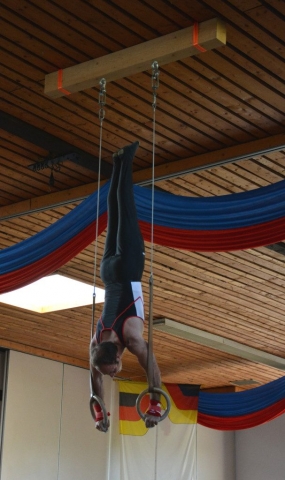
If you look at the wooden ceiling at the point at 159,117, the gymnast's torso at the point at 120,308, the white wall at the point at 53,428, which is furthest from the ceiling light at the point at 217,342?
the gymnast's torso at the point at 120,308

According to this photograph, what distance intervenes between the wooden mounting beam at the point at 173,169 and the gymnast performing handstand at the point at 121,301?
1491 mm

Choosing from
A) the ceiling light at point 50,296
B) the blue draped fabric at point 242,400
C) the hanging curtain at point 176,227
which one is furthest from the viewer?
the blue draped fabric at point 242,400

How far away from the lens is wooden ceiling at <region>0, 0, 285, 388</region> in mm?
4723

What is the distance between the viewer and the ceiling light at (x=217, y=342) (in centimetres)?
1023

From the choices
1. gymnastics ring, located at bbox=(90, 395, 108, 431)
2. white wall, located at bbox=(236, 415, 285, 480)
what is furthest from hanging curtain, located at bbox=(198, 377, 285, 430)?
gymnastics ring, located at bbox=(90, 395, 108, 431)

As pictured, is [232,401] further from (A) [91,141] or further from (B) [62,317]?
(A) [91,141]

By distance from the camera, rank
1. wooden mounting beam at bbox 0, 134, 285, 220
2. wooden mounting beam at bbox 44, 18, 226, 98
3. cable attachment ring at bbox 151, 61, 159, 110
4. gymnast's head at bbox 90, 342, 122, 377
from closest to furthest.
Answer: gymnast's head at bbox 90, 342, 122, 377, cable attachment ring at bbox 151, 61, 159, 110, wooden mounting beam at bbox 44, 18, 226, 98, wooden mounting beam at bbox 0, 134, 285, 220

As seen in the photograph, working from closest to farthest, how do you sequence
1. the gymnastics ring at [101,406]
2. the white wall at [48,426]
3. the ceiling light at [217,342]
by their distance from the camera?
1. the gymnastics ring at [101,406]
2. the ceiling light at [217,342]
3. the white wall at [48,426]

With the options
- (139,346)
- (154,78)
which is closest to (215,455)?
(139,346)

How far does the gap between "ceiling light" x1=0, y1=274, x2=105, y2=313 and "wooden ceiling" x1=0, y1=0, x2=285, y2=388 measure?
29.7 inches

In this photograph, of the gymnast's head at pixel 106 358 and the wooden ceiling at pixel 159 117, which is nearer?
the gymnast's head at pixel 106 358

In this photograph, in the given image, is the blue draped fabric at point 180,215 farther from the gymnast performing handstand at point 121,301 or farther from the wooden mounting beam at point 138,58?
the gymnast performing handstand at point 121,301

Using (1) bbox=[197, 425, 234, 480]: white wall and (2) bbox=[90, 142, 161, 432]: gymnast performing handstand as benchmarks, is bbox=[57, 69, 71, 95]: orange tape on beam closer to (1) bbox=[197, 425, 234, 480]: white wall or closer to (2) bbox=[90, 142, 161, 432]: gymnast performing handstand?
(2) bbox=[90, 142, 161, 432]: gymnast performing handstand

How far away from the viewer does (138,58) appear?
4844 mm
